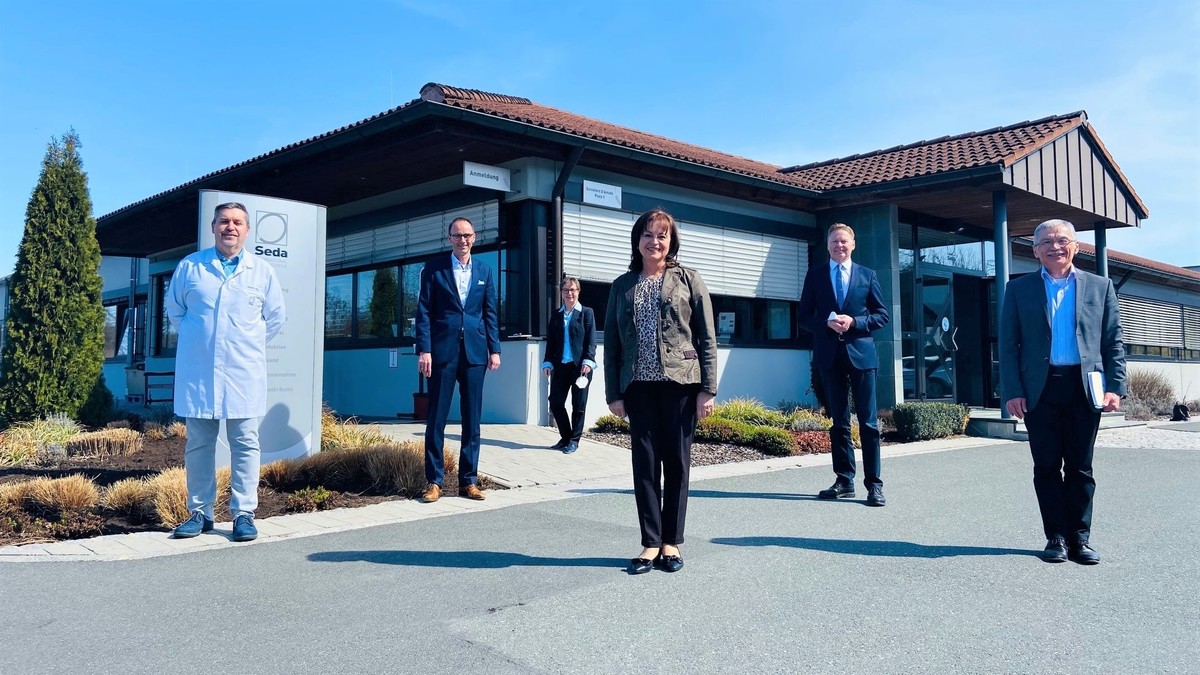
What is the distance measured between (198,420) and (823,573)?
363 cm

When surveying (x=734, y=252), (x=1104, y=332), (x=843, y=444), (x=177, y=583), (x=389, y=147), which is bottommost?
(x=177, y=583)

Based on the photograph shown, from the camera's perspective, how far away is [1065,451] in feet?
15.3

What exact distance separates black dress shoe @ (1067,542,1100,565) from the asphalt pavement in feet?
0.32

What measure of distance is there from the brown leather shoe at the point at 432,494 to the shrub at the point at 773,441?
14.4ft

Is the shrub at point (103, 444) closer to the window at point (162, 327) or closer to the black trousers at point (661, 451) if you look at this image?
the black trousers at point (661, 451)

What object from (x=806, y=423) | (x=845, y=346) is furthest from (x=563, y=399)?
(x=806, y=423)

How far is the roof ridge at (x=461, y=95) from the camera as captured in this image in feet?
38.1

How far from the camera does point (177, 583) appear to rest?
412 cm

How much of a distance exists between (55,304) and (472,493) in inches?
278

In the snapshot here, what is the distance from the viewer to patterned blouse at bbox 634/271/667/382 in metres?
4.32

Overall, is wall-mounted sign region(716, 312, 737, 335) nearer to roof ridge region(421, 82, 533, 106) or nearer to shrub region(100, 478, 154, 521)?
roof ridge region(421, 82, 533, 106)

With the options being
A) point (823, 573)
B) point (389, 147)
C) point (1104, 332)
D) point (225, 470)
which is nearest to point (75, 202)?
point (389, 147)

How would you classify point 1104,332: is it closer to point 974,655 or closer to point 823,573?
point 823,573

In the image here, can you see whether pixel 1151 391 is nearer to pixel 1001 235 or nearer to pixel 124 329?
pixel 1001 235
